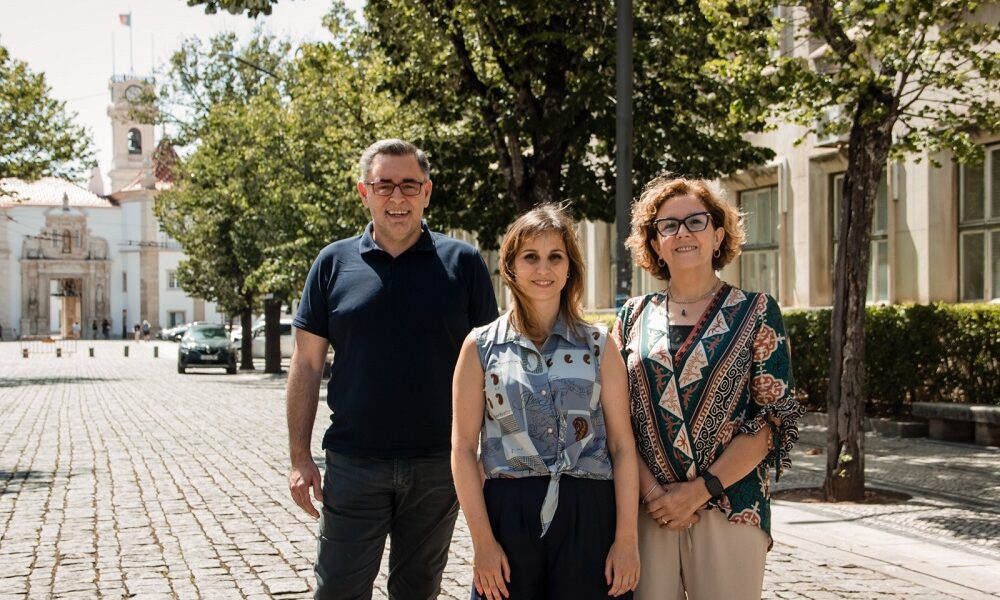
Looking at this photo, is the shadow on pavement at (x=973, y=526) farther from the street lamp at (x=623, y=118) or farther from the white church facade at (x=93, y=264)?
the white church facade at (x=93, y=264)

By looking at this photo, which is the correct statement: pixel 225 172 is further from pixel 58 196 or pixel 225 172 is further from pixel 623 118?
pixel 58 196

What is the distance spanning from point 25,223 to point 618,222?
100319 millimetres

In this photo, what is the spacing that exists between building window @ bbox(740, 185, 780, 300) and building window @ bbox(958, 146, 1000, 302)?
15.8 feet

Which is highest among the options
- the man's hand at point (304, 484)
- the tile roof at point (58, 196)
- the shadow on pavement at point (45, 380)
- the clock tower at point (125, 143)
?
the clock tower at point (125, 143)

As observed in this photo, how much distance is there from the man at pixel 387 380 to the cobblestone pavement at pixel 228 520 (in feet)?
8.70

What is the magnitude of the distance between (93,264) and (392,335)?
10679cm

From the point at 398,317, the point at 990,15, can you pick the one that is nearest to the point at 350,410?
the point at 398,317

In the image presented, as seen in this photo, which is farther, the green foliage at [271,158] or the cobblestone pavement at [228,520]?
the green foliage at [271,158]

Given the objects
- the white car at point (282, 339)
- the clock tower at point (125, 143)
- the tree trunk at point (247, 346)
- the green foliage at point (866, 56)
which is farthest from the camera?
the clock tower at point (125, 143)

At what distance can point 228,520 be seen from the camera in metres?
9.51

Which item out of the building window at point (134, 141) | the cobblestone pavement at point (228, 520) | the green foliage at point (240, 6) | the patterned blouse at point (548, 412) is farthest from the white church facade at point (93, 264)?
the patterned blouse at point (548, 412)

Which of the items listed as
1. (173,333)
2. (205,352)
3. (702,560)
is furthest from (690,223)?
(173,333)

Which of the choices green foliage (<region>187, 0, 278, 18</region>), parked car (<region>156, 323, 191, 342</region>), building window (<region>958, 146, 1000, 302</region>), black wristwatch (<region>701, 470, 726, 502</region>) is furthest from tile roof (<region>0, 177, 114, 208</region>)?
black wristwatch (<region>701, 470, 726, 502</region>)

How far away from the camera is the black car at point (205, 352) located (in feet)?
127
